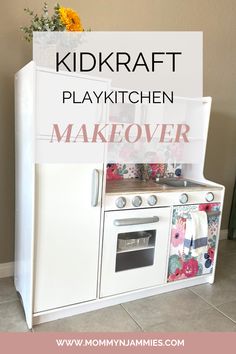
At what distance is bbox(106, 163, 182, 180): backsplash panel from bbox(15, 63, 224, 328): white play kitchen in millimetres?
104

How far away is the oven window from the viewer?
212cm

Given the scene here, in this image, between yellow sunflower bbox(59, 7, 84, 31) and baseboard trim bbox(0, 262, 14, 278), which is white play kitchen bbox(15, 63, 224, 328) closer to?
baseboard trim bbox(0, 262, 14, 278)

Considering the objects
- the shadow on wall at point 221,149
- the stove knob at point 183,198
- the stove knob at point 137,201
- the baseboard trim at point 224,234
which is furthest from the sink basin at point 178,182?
the baseboard trim at point 224,234

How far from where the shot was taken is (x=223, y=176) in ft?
11.4

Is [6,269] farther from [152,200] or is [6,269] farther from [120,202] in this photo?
[152,200]

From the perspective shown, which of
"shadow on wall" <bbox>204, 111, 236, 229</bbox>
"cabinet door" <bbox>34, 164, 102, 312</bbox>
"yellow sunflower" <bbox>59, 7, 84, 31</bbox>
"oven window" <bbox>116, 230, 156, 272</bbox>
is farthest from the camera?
"shadow on wall" <bbox>204, 111, 236, 229</bbox>

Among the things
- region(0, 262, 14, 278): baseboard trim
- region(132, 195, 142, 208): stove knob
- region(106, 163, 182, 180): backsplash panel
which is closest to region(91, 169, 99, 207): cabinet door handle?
region(132, 195, 142, 208): stove knob

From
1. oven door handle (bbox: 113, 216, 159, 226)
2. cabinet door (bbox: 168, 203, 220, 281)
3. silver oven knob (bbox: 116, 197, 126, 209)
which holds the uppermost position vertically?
silver oven knob (bbox: 116, 197, 126, 209)

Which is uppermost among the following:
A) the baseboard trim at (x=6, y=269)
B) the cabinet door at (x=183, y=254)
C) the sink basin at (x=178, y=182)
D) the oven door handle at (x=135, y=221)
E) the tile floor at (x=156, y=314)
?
the sink basin at (x=178, y=182)

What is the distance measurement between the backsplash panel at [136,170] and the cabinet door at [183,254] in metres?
0.57

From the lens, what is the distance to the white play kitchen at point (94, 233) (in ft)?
5.96

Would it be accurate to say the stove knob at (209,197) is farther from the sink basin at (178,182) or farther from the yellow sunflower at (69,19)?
the yellow sunflower at (69,19)

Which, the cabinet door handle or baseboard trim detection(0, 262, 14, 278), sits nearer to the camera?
the cabinet door handle

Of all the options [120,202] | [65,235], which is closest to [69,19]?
[120,202]
